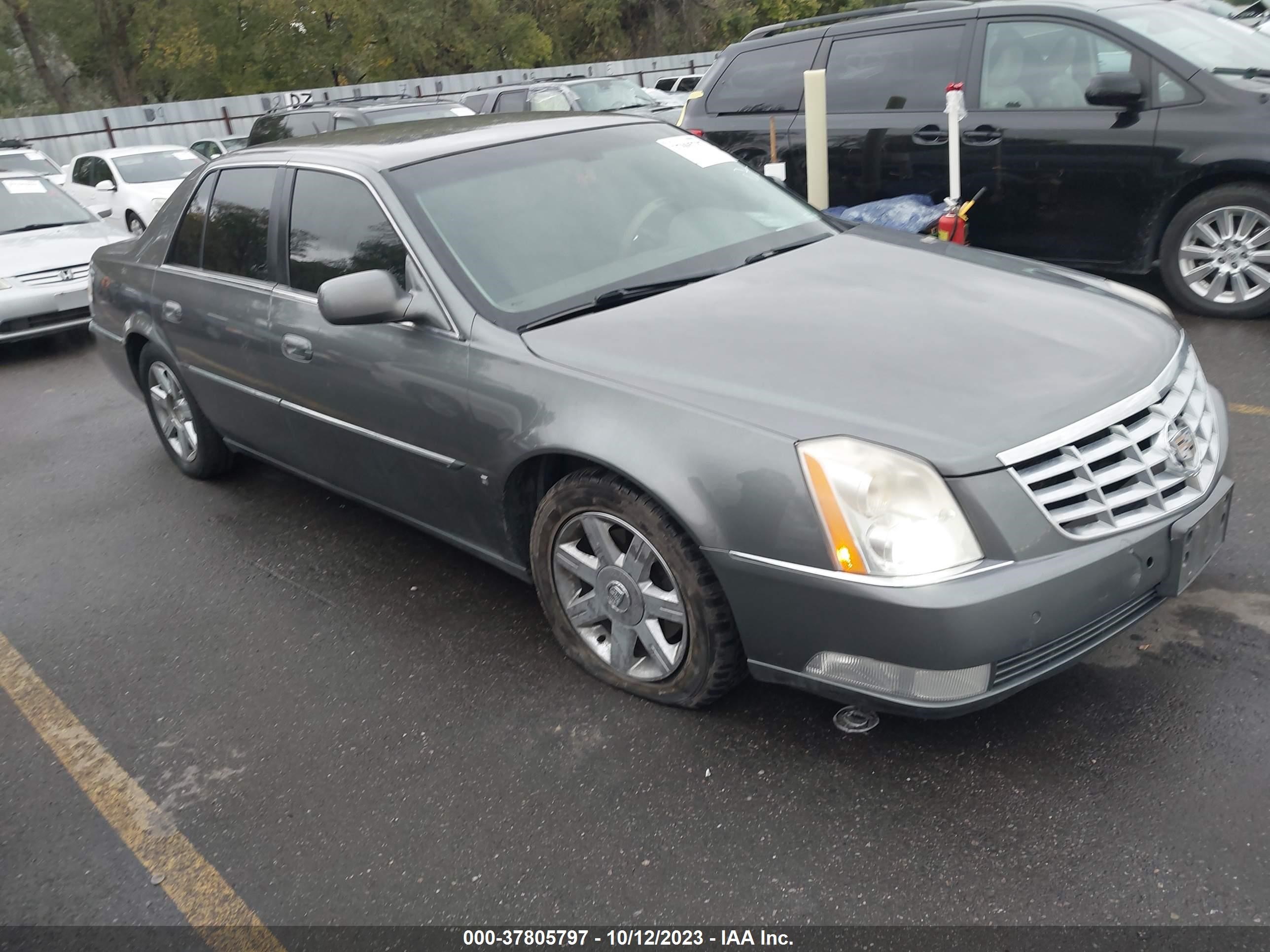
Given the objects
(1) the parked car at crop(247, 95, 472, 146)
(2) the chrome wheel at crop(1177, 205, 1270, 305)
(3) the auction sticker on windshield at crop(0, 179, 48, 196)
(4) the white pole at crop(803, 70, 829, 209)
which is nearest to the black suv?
(2) the chrome wheel at crop(1177, 205, 1270, 305)

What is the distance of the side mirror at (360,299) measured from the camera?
11.0 ft

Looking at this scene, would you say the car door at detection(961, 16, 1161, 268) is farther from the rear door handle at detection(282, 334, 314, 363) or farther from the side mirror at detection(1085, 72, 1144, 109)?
the rear door handle at detection(282, 334, 314, 363)

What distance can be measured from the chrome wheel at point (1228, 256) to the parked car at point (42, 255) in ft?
27.1

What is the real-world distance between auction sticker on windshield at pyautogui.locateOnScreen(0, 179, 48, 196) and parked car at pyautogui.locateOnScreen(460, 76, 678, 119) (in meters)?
6.19

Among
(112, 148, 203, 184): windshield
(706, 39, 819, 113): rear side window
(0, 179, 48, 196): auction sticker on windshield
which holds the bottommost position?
(112, 148, 203, 184): windshield

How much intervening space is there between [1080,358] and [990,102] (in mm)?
4437

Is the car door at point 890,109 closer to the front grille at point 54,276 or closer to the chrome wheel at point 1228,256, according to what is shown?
the chrome wheel at point 1228,256

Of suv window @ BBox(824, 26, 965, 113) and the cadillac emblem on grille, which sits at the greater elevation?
suv window @ BBox(824, 26, 965, 113)

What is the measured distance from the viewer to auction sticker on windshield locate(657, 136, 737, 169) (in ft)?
13.9

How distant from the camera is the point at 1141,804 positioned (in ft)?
8.48

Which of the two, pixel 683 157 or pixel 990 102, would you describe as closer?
pixel 683 157

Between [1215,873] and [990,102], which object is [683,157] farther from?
[990,102]

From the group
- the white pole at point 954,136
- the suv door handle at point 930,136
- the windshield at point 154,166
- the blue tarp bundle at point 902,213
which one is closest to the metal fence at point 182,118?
the windshield at point 154,166

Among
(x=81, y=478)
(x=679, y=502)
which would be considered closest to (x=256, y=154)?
(x=81, y=478)
